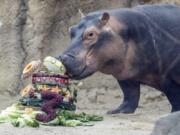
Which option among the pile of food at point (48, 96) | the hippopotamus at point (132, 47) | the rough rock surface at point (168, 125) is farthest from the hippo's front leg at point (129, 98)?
the rough rock surface at point (168, 125)

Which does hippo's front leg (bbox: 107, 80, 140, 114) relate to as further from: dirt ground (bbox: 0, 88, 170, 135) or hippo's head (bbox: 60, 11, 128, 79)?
hippo's head (bbox: 60, 11, 128, 79)

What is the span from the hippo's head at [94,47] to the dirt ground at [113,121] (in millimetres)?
481

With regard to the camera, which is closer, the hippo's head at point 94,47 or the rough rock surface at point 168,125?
the rough rock surface at point 168,125

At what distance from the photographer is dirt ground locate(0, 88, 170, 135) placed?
15.2 feet

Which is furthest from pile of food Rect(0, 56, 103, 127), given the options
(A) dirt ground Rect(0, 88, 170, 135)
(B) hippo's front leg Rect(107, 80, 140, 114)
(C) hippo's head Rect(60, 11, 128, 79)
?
(B) hippo's front leg Rect(107, 80, 140, 114)

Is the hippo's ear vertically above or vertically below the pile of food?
above

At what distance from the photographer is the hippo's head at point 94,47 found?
539 centimetres

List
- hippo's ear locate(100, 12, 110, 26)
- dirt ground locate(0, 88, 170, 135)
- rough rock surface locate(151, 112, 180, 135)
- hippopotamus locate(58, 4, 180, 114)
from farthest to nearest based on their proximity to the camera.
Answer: hippo's ear locate(100, 12, 110, 26) < hippopotamus locate(58, 4, 180, 114) < dirt ground locate(0, 88, 170, 135) < rough rock surface locate(151, 112, 180, 135)

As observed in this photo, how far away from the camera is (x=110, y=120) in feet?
18.6

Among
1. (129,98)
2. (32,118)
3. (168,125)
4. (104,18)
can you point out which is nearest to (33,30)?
(129,98)

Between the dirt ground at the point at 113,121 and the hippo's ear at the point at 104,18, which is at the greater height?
the hippo's ear at the point at 104,18

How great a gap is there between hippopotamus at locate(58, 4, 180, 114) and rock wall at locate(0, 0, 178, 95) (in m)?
2.49

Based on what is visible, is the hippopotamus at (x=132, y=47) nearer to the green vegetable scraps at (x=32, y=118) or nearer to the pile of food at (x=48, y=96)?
the pile of food at (x=48, y=96)

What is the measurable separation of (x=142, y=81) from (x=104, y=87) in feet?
7.62
